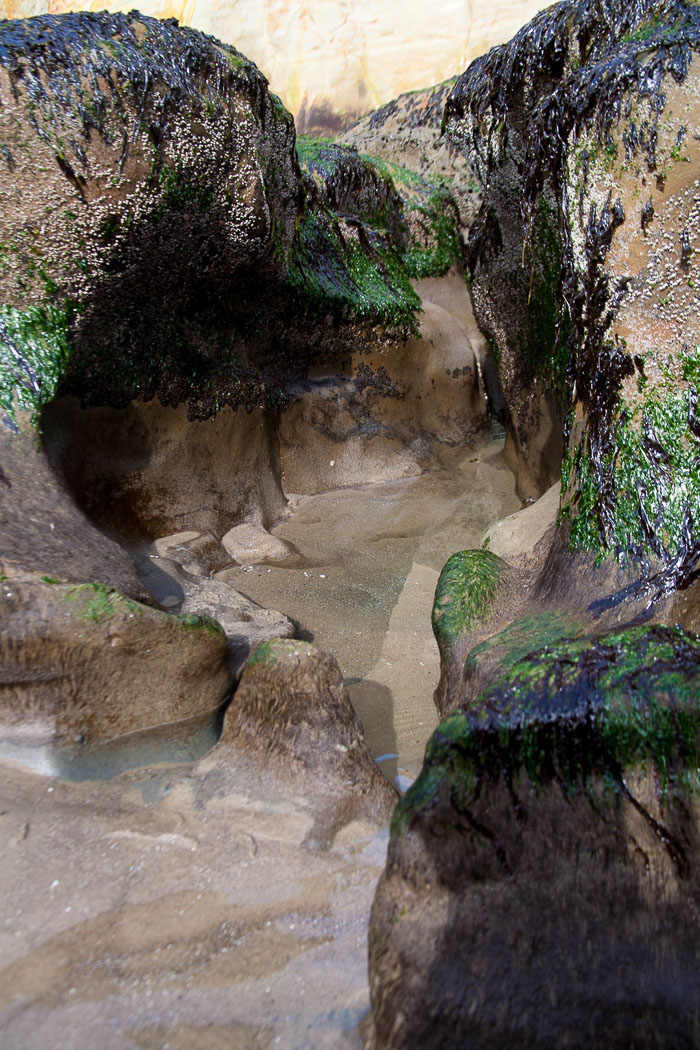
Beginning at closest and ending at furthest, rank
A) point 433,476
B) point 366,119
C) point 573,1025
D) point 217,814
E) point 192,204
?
point 573,1025
point 217,814
point 192,204
point 433,476
point 366,119

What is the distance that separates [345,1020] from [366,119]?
10672mm

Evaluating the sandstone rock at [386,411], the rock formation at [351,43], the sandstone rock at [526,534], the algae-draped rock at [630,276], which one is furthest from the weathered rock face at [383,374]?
the rock formation at [351,43]

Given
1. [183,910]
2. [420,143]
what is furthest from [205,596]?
[420,143]

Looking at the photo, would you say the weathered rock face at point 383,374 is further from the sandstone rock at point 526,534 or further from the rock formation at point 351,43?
the rock formation at point 351,43

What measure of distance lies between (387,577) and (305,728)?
216cm

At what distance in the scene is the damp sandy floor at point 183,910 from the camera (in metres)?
1.68

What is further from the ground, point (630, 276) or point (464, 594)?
point (630, 276)

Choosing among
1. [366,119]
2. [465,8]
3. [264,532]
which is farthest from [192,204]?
[465,8]

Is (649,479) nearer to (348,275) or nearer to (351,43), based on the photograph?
(348,275)

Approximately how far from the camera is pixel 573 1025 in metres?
1.49

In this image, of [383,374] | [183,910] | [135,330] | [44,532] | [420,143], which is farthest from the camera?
[420,143]

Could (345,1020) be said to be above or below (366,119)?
below

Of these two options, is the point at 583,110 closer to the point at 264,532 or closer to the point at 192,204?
the point at 192,204

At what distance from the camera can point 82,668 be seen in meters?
2.64
